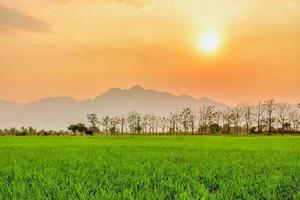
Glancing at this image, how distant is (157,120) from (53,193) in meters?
174

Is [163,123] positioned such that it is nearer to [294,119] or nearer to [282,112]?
[282,112]

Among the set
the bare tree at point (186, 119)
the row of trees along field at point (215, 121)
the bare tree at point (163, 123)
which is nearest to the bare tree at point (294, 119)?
the row of trees along field at point (215, 121)

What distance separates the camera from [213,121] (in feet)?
497

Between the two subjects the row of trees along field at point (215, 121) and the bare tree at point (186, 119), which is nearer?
the row of trees along field at point (215, 121)

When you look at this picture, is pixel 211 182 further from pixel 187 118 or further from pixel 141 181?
pixel 187 118

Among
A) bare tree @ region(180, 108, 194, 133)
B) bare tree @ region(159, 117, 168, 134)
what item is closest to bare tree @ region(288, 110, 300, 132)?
bare tree @ region(180, 108, 194, 133)

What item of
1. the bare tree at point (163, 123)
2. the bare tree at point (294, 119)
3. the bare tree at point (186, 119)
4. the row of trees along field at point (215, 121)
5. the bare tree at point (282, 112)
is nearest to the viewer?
the row of trees along field at point (215, 121)

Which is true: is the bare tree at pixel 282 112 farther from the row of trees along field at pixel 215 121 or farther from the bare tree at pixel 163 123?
the bare tree at pixel 163 123

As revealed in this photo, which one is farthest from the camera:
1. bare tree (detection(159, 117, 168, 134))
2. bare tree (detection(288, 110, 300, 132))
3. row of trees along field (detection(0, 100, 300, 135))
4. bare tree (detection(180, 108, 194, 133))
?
bare tree (detection(159, 117, 168, 134))

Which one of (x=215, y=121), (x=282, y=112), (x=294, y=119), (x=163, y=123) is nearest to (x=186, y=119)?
(x=215, y=121)

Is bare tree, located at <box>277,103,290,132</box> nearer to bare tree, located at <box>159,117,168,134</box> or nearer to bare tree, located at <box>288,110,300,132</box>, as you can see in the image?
bare tree, located at <box>288,110,300,132</box>

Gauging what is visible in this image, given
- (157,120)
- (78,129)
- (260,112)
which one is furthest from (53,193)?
(157,120)

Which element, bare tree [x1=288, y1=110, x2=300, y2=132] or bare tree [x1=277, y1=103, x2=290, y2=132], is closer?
bare tree [x1=277, y1=103, x2=290, y2=132]

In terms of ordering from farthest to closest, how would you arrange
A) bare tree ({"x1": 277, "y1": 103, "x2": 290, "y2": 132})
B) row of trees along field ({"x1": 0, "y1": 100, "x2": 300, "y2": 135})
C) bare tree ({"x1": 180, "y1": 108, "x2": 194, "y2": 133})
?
bare tree ({"x1": 180, "y1": 108, "x2": 194, "y2": 133})
bare tree ({"x1": 277, "y1": 103, "x2": 290, "y2": 132})
row of trees along field ({"x1": 0, "y1": 100, "x2": 300, "y2": 135})
